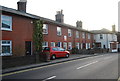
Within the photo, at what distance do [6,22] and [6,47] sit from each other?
2.76 metres

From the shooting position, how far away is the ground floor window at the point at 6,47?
16972 mm

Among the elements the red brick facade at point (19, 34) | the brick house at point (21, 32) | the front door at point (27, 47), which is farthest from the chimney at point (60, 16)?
the front door at point (27, 47)

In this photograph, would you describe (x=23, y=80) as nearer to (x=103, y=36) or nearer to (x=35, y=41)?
(x=35, y=41)

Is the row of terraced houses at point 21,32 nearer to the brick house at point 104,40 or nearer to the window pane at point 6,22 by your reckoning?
the window pane at point 6,22

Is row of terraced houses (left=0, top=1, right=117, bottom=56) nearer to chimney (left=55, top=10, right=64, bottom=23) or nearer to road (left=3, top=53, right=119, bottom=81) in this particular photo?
chimney (left=55, top=10, right=64, bottom=23)

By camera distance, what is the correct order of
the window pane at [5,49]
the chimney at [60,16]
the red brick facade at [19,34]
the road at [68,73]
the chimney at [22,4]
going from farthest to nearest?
the chimney at [60,16] → the chimney at [22,4] → the red brick facade at [19,34] → the window pane at [5,49] → the road at [68,73]

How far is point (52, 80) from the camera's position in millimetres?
8570

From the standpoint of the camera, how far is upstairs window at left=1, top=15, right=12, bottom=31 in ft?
56.7

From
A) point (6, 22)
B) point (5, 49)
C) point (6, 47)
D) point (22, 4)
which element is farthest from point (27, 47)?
point (22, 4)

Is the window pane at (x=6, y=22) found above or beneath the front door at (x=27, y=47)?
above

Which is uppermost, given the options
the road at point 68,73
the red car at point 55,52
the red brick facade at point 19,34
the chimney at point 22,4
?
the chimney at point 22,4

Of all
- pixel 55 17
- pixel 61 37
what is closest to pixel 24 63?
pixel 61 37

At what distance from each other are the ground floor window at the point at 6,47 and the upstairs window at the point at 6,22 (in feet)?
4.81

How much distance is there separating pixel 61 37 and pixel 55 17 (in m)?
7.75
